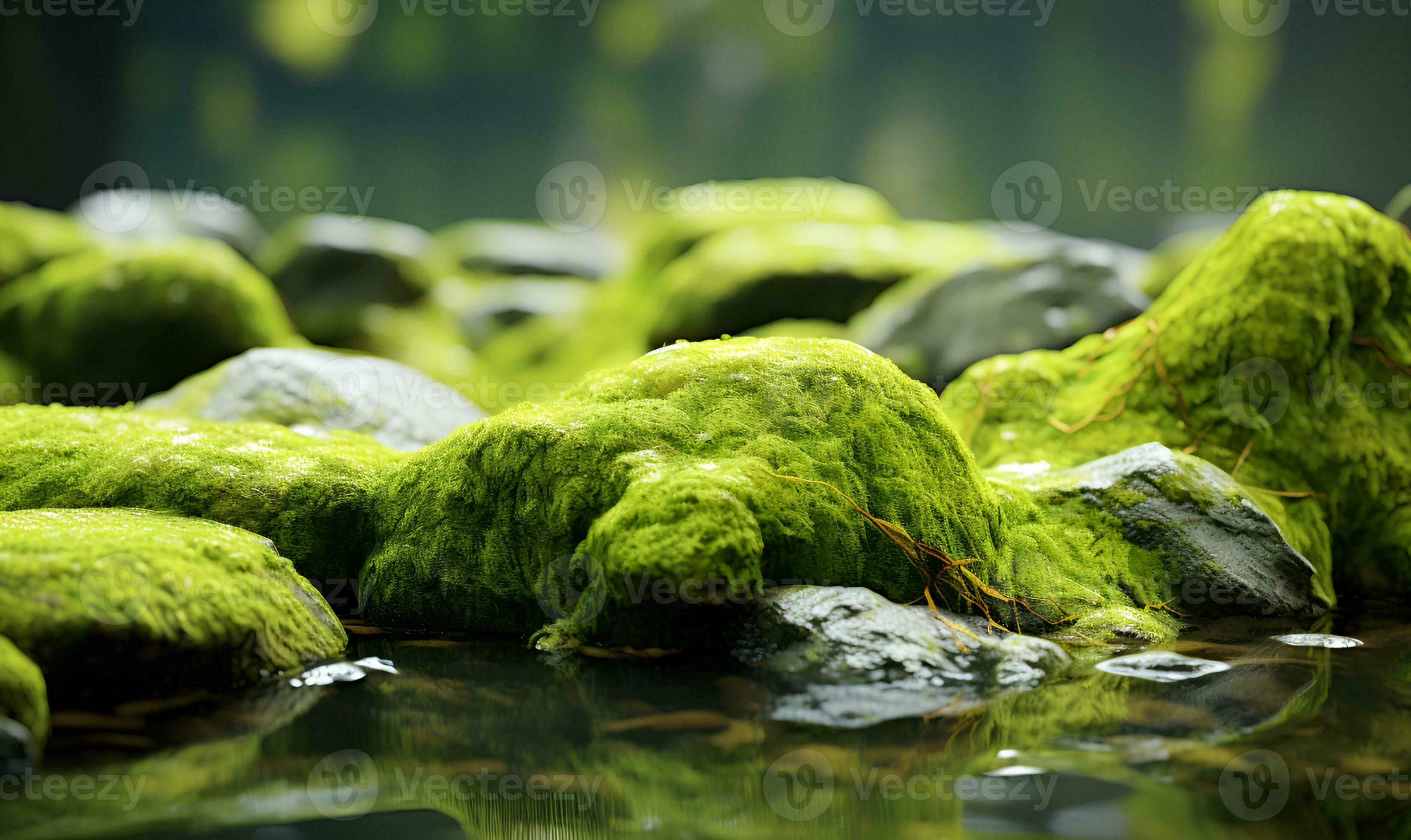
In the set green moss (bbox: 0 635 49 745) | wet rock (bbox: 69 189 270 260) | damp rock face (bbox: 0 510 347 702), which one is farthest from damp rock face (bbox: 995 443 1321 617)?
wet rock (bbox: 69 189 270 260)

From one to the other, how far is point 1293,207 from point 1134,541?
2614mm

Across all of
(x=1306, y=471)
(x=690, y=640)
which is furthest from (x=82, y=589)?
(x=1306, y=471)

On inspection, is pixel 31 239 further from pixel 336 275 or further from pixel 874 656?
pixel 874 656

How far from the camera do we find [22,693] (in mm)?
1929

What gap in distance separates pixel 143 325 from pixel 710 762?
9505 millimetres

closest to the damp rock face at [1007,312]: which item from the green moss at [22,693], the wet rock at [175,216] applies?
the green moss at [22,693]

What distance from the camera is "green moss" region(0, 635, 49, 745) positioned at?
1898mm

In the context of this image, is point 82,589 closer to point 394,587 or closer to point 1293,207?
point 394,587

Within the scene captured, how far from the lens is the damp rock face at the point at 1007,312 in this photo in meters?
7.51

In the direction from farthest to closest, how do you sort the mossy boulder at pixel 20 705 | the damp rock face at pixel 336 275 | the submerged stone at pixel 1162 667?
the damp rock face at pixel 336 275
the submerged stone at pixel 1162 667
the mossy boulder at pixel 20 705

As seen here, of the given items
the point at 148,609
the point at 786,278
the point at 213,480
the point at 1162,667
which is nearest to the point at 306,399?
the point at 213,480

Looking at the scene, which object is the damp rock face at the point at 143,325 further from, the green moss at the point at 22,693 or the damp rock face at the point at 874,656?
the damp rock face at the point at 874,656

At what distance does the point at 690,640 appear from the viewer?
2842mm

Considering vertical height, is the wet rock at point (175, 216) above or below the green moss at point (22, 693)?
above
